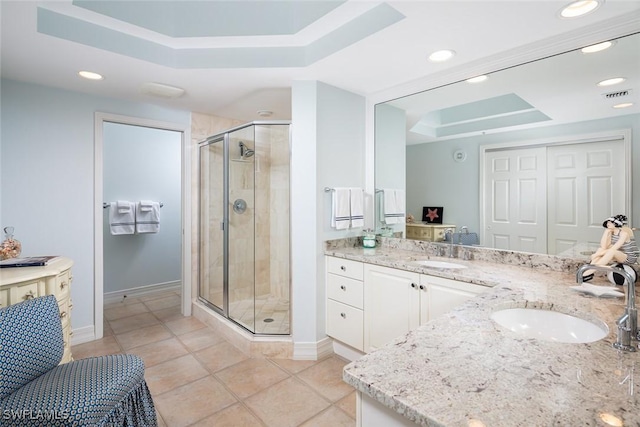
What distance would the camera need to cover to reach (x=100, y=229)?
2.97 metres

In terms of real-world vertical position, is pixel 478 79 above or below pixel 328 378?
above

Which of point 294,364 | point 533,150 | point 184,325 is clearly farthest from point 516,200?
point 184,325

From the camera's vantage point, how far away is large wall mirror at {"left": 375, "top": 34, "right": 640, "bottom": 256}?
175 centimetres

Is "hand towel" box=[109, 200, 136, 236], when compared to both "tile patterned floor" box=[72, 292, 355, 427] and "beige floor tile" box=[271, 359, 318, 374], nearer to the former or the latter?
"tile patterned floor" box=[72, 292, 355, 427]

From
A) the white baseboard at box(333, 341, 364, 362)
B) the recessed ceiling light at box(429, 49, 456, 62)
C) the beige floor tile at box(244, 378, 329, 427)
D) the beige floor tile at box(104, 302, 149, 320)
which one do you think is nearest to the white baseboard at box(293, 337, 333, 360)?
the white baseboard at box(333, 341, 364, 362)

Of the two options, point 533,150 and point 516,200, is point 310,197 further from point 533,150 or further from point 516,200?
point 533,150

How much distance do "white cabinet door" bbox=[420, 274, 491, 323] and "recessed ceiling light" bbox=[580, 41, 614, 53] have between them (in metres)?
1.48

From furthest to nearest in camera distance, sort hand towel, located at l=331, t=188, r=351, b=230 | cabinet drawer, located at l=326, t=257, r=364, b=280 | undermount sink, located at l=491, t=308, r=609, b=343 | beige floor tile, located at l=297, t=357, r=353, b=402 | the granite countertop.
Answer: hand towel, located at l=331, t=188, r=351, b=230
cabinet drawer, located at l=326, t=257, r=364, b=280
beige floor tile, located at l=297, t=357, r=353, b=402
undermount sink, located at l=491, t=308, r=609, b=343
the granite countertop

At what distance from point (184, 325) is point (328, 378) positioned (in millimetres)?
1772

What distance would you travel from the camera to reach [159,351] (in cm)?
272

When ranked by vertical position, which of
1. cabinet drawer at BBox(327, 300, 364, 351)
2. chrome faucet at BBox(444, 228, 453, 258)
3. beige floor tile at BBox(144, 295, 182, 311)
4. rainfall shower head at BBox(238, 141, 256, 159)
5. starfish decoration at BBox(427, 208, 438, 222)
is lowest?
beige floor tile at BBox(144, 295, 182, 311)

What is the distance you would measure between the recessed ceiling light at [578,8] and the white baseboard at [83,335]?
4.15m

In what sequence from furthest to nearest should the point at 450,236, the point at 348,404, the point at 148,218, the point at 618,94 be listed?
1. the point at 148,218
2. the point at 450,236
3. the point at 348,404
4. the point at 618,94

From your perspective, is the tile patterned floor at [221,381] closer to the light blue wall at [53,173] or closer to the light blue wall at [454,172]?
the light blue wall at [53,173]
